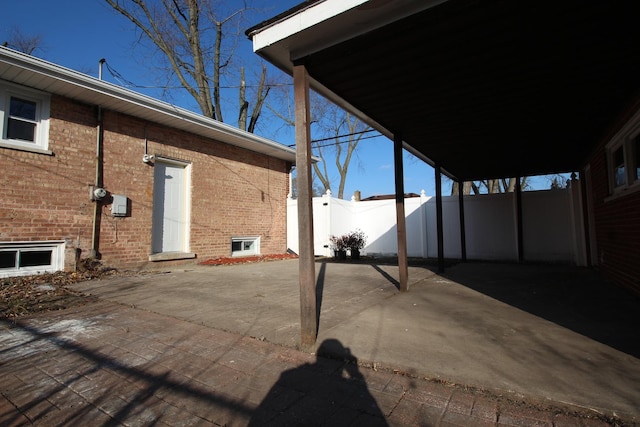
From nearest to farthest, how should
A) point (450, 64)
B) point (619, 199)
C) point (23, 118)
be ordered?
point (450, 64) < point (619, 199) < point (23, 118)

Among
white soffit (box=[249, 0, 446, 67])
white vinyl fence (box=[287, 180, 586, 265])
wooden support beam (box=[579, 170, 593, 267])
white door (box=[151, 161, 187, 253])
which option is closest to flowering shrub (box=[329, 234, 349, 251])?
white vinyl fence (box=[287, 180, 586, 265])

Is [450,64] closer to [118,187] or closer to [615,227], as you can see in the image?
[615,227]

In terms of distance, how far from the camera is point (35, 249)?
6672mm

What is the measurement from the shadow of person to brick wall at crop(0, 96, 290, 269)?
6.62m

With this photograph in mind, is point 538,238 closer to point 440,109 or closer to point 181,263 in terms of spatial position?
point 440,109

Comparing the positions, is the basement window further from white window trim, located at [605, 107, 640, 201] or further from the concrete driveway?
white window trim, located at [605, 107, 640, 201]

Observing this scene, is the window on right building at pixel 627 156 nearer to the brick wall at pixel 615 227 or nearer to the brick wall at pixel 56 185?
the brick wall at pixel 615 227

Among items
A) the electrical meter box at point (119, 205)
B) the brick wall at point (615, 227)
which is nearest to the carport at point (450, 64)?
the brick wall at point (615, 227)

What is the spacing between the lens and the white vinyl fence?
10.7 m

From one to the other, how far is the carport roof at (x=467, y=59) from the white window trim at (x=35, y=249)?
20.4ft

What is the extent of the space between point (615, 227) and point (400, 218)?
375cm

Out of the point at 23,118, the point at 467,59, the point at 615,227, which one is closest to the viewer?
the point at 467,59

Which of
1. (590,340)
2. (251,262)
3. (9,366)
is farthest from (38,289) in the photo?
(590,340)

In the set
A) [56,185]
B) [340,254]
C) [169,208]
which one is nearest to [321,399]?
[56,185]
